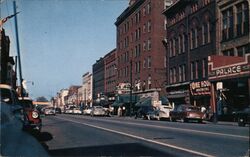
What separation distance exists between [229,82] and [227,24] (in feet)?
19.8

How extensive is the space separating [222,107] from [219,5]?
10.5 m

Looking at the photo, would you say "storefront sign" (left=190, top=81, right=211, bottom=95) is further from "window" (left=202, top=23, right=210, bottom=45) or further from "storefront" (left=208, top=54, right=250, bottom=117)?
"window" (left=202, top=23, right=210, bottom=45)

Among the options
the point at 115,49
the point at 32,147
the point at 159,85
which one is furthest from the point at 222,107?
the point at 115,49

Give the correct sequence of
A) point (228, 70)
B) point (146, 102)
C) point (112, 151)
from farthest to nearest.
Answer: point (146, 102) < point (228, 70) < point (112, 151)

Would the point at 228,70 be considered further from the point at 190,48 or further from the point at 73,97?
the point at 73,97

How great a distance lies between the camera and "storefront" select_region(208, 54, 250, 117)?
34.1m

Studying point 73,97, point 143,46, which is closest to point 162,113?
point 143,46

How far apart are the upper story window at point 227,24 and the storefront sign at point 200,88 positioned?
5.17 meters

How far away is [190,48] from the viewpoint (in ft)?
155

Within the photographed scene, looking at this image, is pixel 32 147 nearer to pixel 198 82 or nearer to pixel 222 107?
pixel 222 107

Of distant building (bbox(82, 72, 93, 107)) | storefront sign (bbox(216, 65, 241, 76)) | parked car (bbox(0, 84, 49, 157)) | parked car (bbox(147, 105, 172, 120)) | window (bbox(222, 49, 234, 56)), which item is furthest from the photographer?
distant building (bbox(82, 72, 93, 107))

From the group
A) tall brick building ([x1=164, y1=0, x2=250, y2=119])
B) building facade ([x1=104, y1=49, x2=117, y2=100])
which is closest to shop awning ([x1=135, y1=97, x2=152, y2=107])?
tall brick building ([x1=164, y1=0, x2=250, y2=119])

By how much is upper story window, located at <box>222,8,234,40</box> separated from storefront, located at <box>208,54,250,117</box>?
8.27 ft

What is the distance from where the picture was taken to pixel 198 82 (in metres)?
43.3
